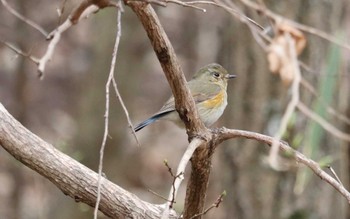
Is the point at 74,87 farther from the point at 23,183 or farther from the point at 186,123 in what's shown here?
the point at 186,123

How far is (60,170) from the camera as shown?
305cm

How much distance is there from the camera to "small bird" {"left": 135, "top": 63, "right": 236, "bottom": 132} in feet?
15.9

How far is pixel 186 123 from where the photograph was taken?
307 cm

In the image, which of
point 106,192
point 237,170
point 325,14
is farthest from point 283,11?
point 106,192

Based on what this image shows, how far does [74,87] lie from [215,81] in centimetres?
401

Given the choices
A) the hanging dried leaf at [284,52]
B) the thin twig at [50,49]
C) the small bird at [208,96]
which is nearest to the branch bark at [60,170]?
the thin twig at [50,49]

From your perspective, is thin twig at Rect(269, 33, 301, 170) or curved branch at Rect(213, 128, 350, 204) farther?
curved branch at Rect(213, 128, 350, 204)

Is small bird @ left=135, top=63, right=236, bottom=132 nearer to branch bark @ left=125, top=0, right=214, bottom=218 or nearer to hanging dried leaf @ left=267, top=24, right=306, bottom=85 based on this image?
branch bark @ left=125, top=0, right=214, bottom=218

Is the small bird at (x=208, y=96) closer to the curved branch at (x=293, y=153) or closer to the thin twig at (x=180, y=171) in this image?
the curved branch at (x=293, y=153)

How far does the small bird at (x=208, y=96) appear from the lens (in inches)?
191

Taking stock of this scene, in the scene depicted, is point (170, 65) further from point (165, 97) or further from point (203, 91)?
point (165, 97)

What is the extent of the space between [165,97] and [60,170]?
6.33m

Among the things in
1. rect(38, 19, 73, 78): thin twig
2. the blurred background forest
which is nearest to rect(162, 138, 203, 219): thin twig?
the blurred background forest

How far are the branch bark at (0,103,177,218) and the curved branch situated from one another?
389 millimetres
